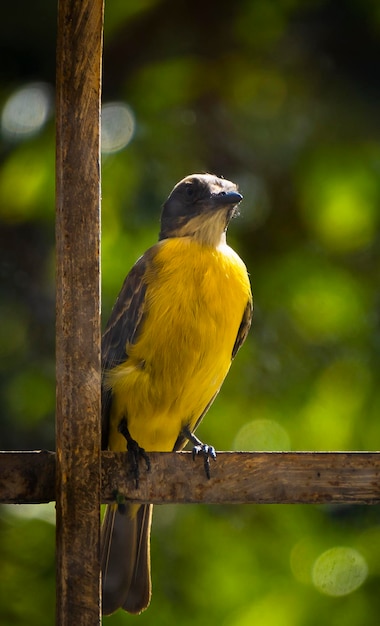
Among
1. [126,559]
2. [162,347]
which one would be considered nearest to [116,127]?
[162,347]

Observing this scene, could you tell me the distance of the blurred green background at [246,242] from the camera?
4.91 m

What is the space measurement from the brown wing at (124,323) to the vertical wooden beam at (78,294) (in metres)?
1.31

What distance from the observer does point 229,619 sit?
480cm

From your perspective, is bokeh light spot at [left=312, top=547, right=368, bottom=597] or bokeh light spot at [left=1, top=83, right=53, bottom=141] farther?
bokeh light spot at [left=1, top=83, right=53, bottom=141]

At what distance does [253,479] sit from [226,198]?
159cm

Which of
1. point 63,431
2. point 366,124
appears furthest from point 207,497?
point 366,124

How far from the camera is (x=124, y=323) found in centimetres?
393

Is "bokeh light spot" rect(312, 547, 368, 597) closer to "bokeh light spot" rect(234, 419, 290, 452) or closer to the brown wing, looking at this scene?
"bokeh light spot" rect(234, 419, 290, 452)

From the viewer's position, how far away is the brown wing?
12.7ft

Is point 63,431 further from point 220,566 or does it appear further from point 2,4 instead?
point 2,4

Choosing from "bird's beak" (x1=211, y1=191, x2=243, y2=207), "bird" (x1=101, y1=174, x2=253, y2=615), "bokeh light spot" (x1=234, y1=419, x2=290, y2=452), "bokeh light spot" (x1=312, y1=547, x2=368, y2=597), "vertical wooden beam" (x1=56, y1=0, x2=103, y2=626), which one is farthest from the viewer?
"bokeh light spot" (x1=234, y1=419, x2=290, y2=452)

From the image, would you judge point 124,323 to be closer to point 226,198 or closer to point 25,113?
point 226,198

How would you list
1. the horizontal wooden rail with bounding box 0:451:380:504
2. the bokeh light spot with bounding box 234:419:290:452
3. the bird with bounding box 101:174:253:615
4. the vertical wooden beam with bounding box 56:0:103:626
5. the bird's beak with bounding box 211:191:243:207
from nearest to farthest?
the vertical wooden beam with bounding box 56:0:103:626, the horizontal wooden rail with bounding box 0:451:380:504, the bird with bounding box 101:174:253:615, the bird's beak with bounding box 211:191:243:207, the bokeh light spot with bounding box 234:419:290:452

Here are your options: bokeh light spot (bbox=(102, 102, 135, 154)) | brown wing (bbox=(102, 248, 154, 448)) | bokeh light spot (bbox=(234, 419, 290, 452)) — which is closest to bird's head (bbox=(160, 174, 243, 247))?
brown wing (bbox=(102, 248, 154, 448))
